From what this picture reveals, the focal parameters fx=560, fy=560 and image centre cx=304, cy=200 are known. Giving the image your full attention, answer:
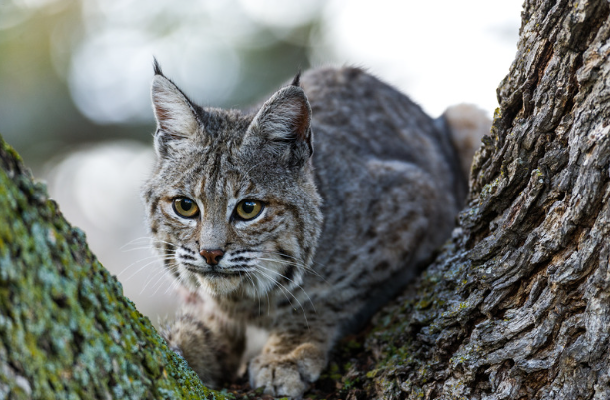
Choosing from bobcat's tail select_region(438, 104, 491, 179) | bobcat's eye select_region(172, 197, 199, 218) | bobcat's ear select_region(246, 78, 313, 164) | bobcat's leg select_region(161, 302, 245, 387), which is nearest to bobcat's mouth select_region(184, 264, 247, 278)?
bobcat's eye select_region(172, 197, 199, 218)

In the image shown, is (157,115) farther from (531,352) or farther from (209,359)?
(531,352)

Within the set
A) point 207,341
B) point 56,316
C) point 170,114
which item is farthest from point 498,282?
point 170,114

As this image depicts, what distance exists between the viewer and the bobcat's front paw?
135 inches

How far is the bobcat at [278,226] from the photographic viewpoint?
3.49 metres

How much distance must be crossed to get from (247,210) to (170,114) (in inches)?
33.5

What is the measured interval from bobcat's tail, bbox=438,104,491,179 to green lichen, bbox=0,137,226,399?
15.0ft

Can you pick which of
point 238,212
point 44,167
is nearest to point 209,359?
point 238,212

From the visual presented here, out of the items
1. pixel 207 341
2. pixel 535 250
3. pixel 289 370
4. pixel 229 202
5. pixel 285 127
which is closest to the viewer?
pixel 535 250

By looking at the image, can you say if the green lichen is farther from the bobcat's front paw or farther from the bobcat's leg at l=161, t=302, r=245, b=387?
the bobcat's leg at l=161, t=302, r=245, b=387

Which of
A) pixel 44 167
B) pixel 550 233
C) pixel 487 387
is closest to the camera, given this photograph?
pixel 550 233

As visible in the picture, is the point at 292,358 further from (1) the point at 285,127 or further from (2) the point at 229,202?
(1) the point at 285,127

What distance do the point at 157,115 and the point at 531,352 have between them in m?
2.66

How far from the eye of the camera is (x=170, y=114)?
3.71 metres

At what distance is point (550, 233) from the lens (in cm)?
228
